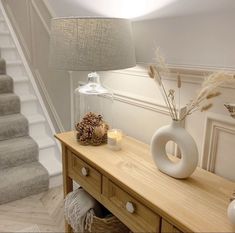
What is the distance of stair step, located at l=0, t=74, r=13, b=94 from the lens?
260 centimetres

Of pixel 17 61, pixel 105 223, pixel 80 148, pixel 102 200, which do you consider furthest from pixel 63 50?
pixel 17 61

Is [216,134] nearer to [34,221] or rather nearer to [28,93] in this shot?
[34,221]

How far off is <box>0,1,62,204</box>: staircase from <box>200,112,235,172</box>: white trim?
4.81 ft

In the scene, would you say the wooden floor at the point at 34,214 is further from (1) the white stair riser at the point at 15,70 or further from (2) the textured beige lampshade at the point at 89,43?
(1) the white stair riser at the point at 15,70

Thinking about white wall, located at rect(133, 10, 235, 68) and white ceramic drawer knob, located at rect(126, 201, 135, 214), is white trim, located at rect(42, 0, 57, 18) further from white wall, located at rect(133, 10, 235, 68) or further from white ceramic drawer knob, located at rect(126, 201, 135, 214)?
white ceramic drawer knob, located at rect(126, 201, 135, 214)

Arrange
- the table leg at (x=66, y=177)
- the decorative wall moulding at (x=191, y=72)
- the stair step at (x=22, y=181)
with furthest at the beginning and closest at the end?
1. the stair step at (x=22, y=181)
2. the table leg at (x=66, y=177)
3. the decorative wall moulding at (x=191, y=72)

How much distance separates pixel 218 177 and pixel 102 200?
0.52 meters

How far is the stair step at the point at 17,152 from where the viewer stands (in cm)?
222

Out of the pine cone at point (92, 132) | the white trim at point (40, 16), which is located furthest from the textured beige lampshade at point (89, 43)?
the white trim at point (40, 16)

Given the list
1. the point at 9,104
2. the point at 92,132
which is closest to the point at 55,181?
the point at 9,104

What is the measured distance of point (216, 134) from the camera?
1.10 m

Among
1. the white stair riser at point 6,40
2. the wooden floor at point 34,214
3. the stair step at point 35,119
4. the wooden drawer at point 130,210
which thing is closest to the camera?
the wooden drawer at point 130,210

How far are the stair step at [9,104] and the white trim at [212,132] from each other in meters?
1.94

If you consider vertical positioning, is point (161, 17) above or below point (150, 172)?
above
